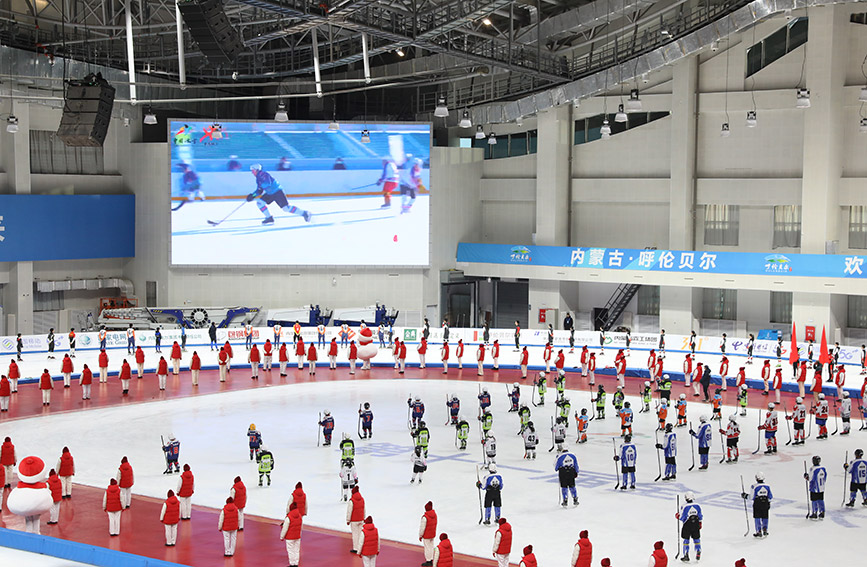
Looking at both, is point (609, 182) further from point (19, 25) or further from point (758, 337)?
point (19, 25)

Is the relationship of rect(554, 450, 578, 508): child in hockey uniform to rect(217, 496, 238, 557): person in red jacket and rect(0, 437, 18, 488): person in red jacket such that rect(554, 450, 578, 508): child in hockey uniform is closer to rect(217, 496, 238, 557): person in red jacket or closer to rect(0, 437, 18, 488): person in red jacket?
rect(217, 496, 238, 557): person in red jacket

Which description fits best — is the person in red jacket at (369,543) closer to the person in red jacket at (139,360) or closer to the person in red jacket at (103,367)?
the person in red jacket at (103,367)

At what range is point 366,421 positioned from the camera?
27.3m

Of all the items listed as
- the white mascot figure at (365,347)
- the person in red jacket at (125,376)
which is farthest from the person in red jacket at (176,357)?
the white mascot figure at (365,347)

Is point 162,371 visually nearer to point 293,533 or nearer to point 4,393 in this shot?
point 4,393

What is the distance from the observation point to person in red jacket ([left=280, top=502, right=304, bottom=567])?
1717 centimetres

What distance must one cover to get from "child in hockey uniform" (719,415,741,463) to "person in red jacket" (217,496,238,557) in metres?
12.8

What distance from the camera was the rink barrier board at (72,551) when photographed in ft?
55.0

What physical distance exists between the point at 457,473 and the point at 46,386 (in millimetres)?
13987

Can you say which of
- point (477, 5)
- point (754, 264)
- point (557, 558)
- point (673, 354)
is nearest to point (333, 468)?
point (557, 558)

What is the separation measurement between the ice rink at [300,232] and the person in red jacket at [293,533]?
32.7 m

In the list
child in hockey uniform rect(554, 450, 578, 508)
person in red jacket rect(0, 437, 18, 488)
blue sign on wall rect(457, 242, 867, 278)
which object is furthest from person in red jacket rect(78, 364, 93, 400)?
blue sign on wall rect(457, 242, 867, 278)

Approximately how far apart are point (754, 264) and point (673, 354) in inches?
203

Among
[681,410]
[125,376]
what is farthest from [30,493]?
[681,410]
